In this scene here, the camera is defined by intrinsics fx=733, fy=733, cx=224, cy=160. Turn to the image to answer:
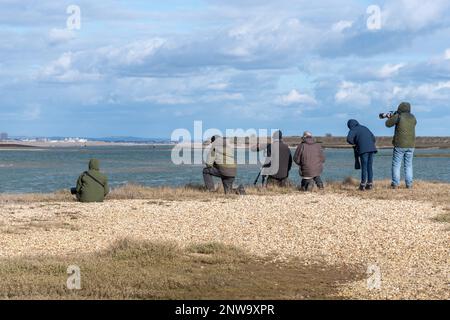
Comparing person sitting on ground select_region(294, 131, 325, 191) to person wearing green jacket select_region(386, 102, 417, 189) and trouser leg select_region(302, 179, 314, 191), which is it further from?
person wearing green jacket select_region(386, 102, 417, 189)

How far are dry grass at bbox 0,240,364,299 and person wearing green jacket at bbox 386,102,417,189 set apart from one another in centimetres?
832

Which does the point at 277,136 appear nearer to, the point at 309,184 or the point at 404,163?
the point at 309,184

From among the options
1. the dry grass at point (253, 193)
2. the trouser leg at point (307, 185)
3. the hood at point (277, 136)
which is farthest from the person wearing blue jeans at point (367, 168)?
the hood at point (277, 136)

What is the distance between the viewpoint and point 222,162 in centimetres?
1695

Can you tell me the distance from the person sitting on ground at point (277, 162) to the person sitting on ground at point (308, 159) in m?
0.46

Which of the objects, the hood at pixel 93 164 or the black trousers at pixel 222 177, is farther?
the black trousers at pixel 222 177

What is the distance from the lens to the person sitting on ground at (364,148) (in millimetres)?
17328

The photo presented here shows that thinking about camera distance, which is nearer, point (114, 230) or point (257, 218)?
point (114, 230)

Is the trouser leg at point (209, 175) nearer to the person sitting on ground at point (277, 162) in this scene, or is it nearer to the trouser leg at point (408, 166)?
the person sitting on ground at point (277, 162)
